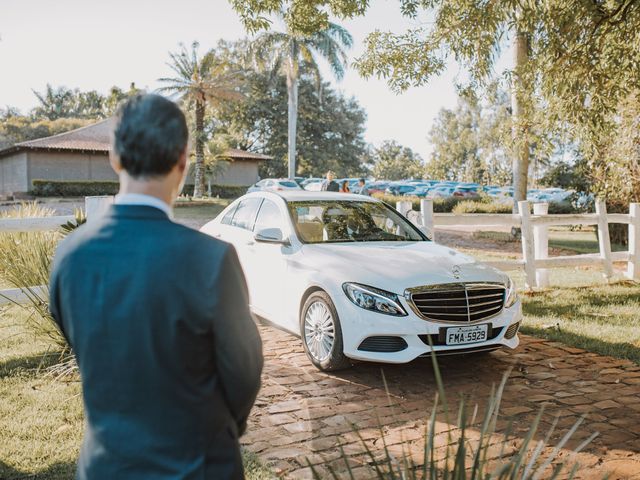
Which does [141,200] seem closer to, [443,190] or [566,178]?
[566,178]

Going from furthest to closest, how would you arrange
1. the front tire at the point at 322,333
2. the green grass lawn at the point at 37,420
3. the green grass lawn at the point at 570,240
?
the green grass lawn at the point at 570,240 → the front tire at the point at 322,333 → the green grass lawn at the point at 37,420

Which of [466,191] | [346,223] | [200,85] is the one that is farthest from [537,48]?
[466,191]

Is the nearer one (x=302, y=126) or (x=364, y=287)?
(x=364, y=287)

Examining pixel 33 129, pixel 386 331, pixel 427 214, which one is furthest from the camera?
pixel 33 129

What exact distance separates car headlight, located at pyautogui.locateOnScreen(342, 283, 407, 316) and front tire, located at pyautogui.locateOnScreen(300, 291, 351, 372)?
0.25 metres

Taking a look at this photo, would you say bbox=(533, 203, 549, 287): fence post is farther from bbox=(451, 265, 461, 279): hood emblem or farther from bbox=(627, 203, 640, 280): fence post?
bbox=(451, 265, 461, 279): hood emblem

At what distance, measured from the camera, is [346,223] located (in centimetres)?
709

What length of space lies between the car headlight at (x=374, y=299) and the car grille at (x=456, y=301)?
0.47ft

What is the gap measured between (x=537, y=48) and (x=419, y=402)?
295 inches

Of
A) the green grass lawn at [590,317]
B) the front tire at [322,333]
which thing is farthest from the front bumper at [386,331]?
the green grass lawn at [590,317]

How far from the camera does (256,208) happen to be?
7.68m

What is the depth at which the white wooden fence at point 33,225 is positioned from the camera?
6.45m

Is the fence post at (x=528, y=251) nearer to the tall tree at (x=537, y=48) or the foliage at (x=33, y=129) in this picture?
the tall tree at (x=537, y=48)

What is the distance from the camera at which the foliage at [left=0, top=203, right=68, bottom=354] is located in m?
6.14
